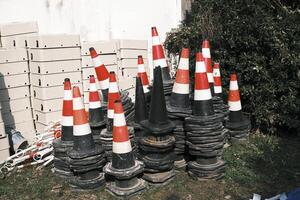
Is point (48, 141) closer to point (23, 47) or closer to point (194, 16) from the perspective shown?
point (23, 47)

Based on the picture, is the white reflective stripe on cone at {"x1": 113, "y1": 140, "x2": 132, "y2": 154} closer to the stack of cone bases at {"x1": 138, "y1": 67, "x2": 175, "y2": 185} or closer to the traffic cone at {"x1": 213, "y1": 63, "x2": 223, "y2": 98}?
the stack of cone bases at {"x1": 138, "y1": 67, "x2": 175, "y2": 185}

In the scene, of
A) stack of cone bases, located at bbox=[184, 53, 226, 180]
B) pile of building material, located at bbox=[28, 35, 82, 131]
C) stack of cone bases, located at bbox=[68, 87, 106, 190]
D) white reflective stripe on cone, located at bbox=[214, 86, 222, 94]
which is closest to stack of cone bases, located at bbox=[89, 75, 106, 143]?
stack of cone bases, located at bbox=[68, 87, 106, 190]

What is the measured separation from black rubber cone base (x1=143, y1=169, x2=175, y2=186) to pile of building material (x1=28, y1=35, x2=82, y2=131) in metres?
2.67

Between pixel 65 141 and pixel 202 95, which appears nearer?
pixel 202 95

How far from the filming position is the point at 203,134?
4.63m

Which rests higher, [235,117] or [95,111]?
[95,111]

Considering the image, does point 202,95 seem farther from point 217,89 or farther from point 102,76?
point 102,76

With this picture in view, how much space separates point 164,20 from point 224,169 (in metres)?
5.08

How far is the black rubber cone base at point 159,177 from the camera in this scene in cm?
473

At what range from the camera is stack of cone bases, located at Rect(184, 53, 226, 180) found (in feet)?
15.2

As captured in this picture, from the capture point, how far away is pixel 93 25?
805cm

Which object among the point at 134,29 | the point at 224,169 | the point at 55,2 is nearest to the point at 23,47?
the point at 55,2

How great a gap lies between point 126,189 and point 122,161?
0.36m

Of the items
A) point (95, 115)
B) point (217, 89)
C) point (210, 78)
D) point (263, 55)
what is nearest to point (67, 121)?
point (95, 115)
